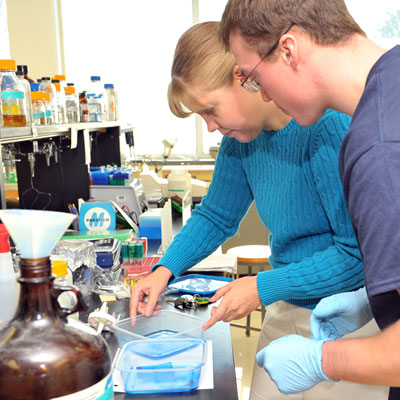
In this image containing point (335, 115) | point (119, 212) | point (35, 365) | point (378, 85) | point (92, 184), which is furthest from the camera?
point (92, 184)

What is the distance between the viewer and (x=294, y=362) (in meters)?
0.96

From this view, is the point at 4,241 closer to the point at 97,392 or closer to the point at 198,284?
the point at 97,392

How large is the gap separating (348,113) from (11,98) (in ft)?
3.68

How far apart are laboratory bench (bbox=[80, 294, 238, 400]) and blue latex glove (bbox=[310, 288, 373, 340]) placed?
0.72 feet

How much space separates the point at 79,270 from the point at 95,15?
4.69m

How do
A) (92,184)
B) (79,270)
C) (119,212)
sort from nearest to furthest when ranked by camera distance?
1. (79,270)
2. (119,212)
3. (92,184)

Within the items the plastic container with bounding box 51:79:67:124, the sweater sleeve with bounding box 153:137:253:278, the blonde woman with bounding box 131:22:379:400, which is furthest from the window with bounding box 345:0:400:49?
the blonde woman with bounding box 131:22:379:400

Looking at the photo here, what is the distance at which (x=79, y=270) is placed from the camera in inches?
69.6

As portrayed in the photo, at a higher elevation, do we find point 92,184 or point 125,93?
point 125,93

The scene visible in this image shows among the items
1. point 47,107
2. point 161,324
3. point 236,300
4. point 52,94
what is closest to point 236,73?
point 236,300

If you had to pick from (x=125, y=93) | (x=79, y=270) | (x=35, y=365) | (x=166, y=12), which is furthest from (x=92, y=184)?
(x=166, y=12)

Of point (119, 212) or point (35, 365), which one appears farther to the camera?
point (119, 212)

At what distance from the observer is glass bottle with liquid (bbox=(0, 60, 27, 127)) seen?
5.31ft

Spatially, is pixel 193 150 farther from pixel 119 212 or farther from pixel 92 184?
pixel 119 212
